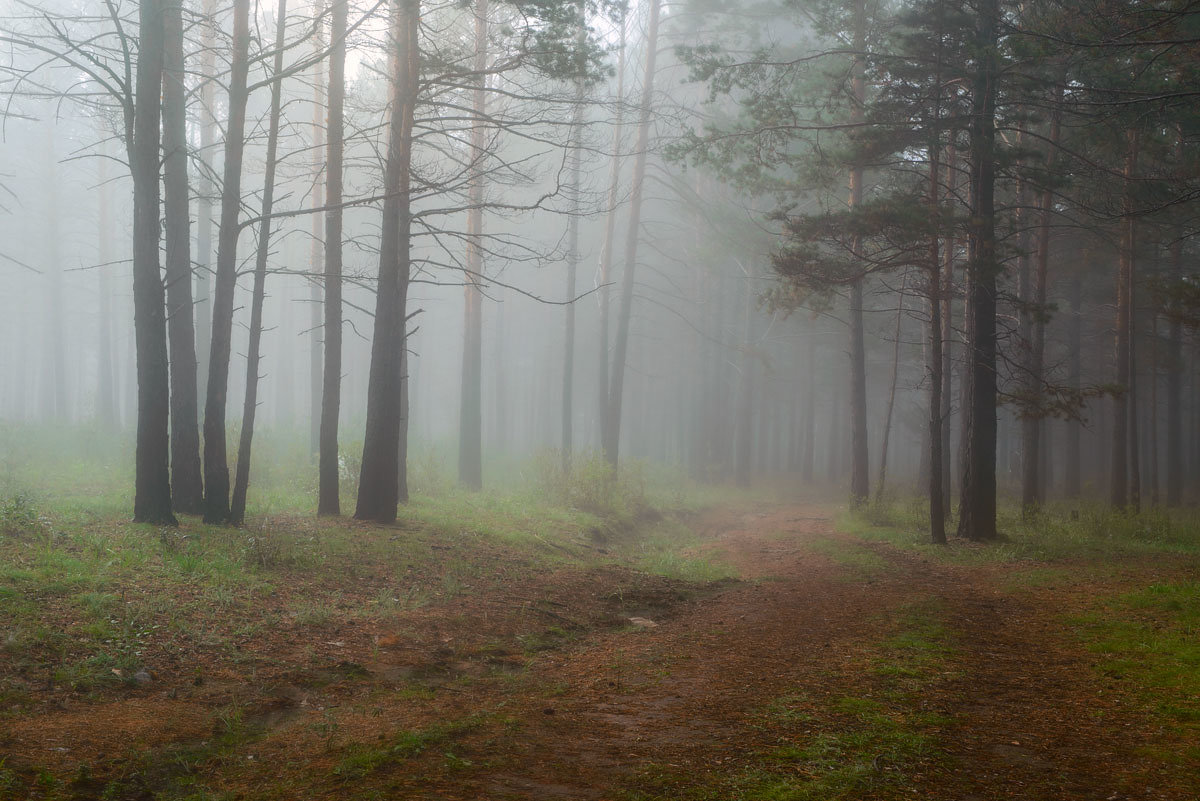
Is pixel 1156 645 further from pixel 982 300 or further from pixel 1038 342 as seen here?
pixel 1038 342

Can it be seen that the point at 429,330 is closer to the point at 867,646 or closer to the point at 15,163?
the point at 15,163

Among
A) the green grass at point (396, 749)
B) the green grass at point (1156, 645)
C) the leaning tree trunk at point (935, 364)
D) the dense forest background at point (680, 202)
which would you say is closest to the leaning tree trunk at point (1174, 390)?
the dense forest background at point (680, 202)

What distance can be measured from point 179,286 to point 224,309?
4.43 ft

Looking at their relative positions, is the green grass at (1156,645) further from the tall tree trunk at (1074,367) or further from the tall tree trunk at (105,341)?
the tall tree trunk at (105,341)

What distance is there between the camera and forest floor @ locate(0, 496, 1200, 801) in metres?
4.06

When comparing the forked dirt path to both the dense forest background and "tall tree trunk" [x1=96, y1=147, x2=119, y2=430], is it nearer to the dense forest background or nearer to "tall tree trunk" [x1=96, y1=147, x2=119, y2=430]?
the dense forest background

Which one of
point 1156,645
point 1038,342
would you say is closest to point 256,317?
point 1156,645

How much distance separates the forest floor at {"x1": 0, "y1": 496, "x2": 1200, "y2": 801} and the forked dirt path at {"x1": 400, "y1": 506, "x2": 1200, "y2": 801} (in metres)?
0.03

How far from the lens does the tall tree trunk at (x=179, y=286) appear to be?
36.2 ft

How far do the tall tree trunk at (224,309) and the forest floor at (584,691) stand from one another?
2.27 metres

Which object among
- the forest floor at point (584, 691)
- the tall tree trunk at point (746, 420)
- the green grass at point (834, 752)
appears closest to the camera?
the green grass at point (834, 752)

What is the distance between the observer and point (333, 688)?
5.71 metres

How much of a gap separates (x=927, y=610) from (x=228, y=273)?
966cm

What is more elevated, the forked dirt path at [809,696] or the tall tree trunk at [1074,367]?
the tall tree trunk at [1074,367]
